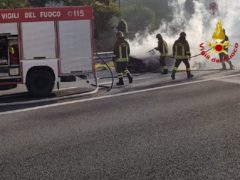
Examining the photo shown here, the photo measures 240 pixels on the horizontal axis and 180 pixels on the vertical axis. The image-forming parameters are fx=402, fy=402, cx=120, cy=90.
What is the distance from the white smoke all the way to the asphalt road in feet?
27.5

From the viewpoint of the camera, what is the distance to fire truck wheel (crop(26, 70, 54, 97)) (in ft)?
37.6

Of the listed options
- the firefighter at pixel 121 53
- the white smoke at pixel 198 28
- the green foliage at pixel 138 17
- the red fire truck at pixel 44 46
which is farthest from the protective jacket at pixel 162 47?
the green foliage at pixel 138 17

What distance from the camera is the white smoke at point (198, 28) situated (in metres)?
20.4

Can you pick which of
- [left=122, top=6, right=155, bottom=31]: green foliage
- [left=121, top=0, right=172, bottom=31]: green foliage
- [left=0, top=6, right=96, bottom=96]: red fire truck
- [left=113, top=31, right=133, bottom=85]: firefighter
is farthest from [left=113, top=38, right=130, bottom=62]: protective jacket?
[left=122, top=6, right=155, bottom=31]: green foliage

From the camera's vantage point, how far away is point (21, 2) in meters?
23.2

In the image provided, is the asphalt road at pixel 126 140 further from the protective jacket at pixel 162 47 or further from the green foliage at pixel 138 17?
the green foliage at pixel 138 17

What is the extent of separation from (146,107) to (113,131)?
7.61 ft

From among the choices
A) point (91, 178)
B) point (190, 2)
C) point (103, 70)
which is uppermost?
point (190, 2)

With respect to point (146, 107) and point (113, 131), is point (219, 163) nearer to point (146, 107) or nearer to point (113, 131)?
point (113, 131)

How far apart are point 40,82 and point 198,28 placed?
24.4 meters

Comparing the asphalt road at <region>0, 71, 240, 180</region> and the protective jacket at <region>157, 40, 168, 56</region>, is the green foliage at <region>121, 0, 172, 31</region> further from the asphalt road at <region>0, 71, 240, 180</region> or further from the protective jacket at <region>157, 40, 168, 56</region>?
the asphalt road at <region>0, 71, 240, 180</region>

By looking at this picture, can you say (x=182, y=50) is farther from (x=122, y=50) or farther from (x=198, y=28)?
(x=198, y=28)

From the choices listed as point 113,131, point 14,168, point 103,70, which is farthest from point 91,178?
point 103,70

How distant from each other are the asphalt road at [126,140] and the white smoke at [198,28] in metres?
8.37
